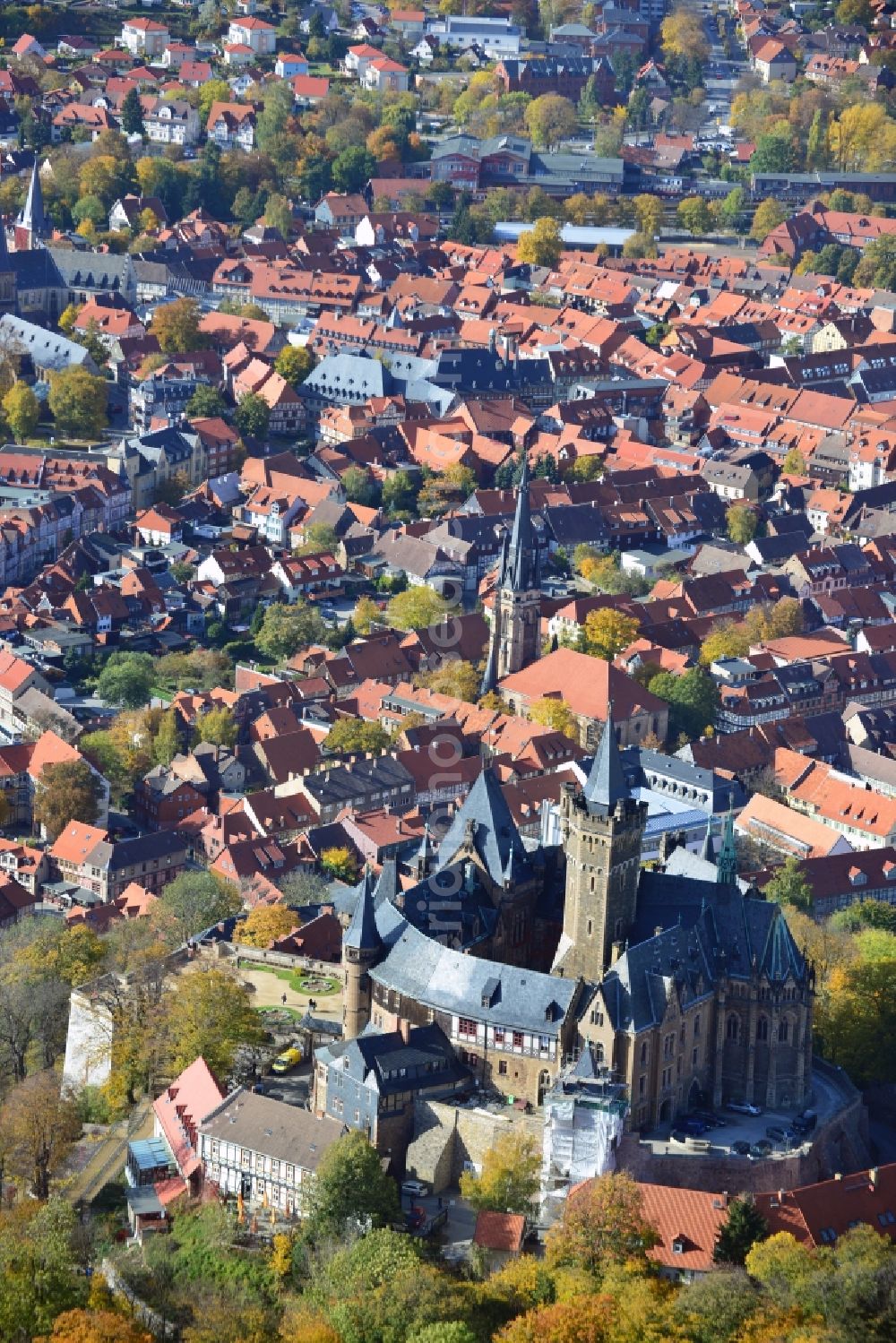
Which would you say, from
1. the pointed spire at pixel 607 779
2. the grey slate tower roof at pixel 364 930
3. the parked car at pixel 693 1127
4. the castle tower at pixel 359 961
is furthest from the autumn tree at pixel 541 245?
the parked car at pixel 693 1127

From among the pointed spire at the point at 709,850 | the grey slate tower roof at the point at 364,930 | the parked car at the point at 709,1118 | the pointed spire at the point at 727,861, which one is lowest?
the parked car at the point at 709,1118

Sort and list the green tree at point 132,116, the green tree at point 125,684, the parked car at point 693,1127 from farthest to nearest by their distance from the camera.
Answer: the green tree at point 132,116
the green tree at point 125,684
the parked car at point 693,1127

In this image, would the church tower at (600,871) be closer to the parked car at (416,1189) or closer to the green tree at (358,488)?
the parked car at (416,1189)

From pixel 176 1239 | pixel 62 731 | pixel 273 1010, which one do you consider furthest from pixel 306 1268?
pixel 62 731

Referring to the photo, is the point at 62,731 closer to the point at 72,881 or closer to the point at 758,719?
the point at 72,881

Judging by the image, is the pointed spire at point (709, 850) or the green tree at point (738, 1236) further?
the pointed spire at point (709, 850)
